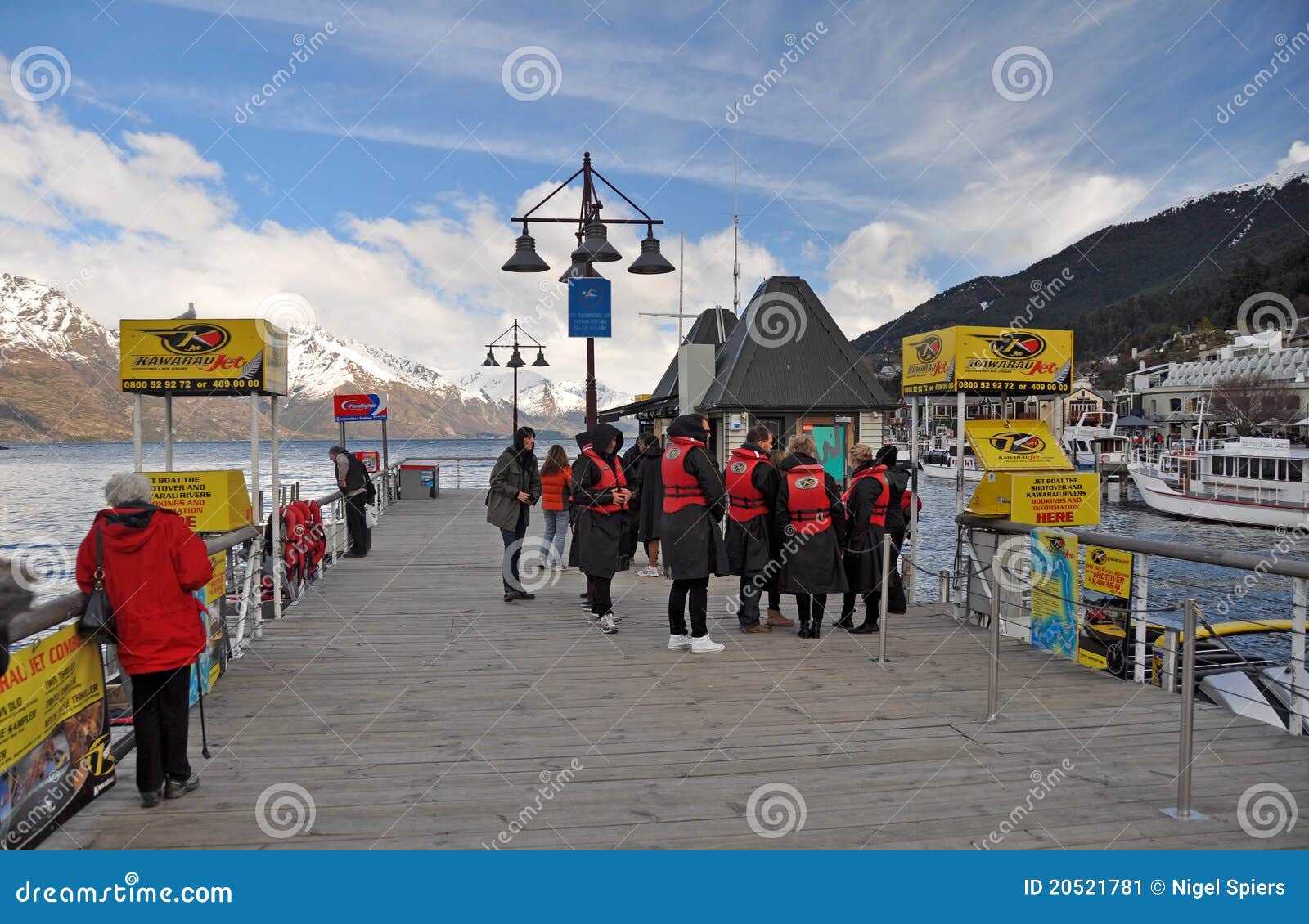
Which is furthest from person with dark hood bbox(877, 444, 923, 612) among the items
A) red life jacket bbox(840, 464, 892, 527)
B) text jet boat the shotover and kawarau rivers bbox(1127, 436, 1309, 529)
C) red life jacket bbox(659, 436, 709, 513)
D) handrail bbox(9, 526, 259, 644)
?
text jet boat the shotover and kawarau rivers bbox(1127, 436, 1309, 529)

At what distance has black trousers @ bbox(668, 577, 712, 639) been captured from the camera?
7.34 metres

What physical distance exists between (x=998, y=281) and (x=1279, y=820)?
7544 inches

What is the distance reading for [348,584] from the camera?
37.1 feet

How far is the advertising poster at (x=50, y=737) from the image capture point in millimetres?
3512

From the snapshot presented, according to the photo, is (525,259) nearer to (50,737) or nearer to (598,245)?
(598,245)

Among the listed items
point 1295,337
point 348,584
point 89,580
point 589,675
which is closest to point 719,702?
point 589,675

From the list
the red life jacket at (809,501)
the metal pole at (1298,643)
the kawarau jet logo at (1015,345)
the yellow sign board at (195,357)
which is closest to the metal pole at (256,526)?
the yellow sign board at (195,357)

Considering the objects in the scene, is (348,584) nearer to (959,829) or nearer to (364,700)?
(364,700)

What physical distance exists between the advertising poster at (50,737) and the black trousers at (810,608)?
17.8 feet

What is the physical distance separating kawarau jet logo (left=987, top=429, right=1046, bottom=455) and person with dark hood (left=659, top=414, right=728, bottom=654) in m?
2.92

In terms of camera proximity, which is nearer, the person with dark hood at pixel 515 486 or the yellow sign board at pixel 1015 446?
the yellow sign board at pixel 1015 446

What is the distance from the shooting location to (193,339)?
7703 mm

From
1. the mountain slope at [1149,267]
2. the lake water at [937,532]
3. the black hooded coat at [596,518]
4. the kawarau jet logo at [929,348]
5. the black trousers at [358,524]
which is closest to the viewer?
the black hooded coat at [596,518]

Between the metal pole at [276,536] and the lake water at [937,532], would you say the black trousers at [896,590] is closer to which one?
the lake water at [937,532]
